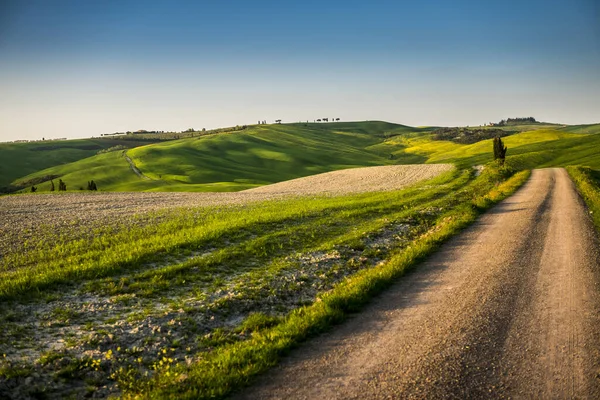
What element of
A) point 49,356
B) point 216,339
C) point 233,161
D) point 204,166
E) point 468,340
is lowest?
point 216,339

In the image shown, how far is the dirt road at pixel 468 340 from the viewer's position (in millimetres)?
7039

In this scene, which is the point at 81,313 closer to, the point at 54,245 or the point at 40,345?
the point at 40,345

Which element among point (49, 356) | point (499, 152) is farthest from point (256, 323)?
point (499, 152)

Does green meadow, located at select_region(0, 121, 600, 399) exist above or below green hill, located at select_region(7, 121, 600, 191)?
below

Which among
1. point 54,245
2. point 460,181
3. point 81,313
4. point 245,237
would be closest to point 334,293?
point 81,313

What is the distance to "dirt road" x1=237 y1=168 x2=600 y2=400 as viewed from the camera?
7.04 m

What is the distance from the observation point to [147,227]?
2475 centimetres

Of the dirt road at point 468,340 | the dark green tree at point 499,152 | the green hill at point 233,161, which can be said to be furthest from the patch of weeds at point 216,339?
the green hill at point 233,161

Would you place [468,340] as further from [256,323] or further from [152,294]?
[152,294]

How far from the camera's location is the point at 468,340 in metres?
8.59

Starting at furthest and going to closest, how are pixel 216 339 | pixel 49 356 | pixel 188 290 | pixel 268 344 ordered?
pixel 188 290, pixel 216 339, pixel 268 344, pixel 49 356

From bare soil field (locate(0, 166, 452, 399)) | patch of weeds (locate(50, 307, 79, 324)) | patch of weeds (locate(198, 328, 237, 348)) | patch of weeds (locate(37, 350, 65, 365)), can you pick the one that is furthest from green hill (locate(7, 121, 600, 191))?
patch of weeds (locate(37, 350, 65, 365))

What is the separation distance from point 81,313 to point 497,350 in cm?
1060

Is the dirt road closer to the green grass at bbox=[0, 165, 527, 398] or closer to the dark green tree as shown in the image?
the green grass at bbox=[0, 165, 527, 398]
